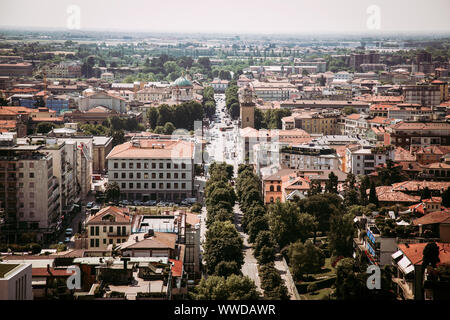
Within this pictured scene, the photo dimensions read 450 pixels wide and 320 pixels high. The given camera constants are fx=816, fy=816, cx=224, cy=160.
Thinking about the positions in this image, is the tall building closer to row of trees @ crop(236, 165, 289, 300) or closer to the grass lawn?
row of trees @ crop(236, 165, 289, 300)

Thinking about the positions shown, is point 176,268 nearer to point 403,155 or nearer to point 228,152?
point 403,155

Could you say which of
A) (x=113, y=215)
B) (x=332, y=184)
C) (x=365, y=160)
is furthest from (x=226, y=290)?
(x=365, y=160)

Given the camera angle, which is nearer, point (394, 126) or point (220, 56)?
point (394, 126)

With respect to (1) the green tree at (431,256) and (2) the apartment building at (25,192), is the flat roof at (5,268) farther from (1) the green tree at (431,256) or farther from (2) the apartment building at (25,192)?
(2) the apartment building at (25,192)

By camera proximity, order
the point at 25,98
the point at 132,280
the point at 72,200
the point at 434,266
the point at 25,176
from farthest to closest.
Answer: the point at 25,98, the point at 72,200, the point at 25,176, the point at 434,266, the point at 132,280

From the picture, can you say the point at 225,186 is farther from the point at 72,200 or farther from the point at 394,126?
the point at 394,126
